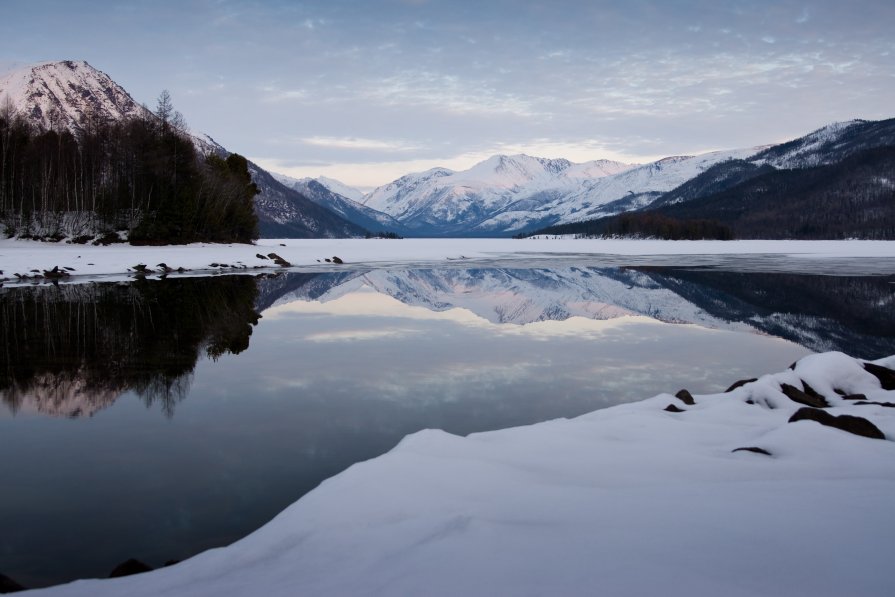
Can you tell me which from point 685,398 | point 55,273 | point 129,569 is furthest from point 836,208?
point 129,569

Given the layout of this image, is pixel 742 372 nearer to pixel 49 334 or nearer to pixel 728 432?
pixel 728 432

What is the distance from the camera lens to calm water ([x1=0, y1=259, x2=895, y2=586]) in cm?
528

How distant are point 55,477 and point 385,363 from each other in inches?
253

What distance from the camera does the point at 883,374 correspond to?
913 centimetres

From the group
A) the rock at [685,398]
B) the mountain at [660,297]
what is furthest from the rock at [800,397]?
the mountain at [660,297]

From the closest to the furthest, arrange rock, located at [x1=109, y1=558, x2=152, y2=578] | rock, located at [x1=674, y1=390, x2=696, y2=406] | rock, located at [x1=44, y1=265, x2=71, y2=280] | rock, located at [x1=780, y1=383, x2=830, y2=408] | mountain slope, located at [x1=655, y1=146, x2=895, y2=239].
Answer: rock, located at [x1=109, y1=558, x2=152, y2=578] < rock, located at [x1=780, y1=383, x2=830, y2=408] < rock, located at [x1=674, y1=390, x2=696, y2=406] < rock, located at [x1=44, y1=265, x2=71, y2=280] < mountain slope, located at [x1=655, y1=146, x2=895, y2=239]

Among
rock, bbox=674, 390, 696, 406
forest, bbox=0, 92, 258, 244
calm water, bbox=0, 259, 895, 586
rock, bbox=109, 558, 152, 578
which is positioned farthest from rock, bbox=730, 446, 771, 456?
forest, bbox=0, 92, 258, 244

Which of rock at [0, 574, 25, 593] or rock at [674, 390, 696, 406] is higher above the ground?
rock at [674, 390, 696, 406]

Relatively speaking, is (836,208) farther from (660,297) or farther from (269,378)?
(269,378)

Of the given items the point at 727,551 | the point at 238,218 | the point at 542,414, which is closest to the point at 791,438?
the point at 727,551

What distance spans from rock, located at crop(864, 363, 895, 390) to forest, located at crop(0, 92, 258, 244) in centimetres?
5365

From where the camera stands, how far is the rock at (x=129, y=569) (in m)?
3.97

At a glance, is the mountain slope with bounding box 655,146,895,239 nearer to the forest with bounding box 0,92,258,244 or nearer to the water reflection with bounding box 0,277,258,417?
the forest with bounding box 0,92,258,244

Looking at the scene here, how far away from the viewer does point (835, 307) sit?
1998 cm
